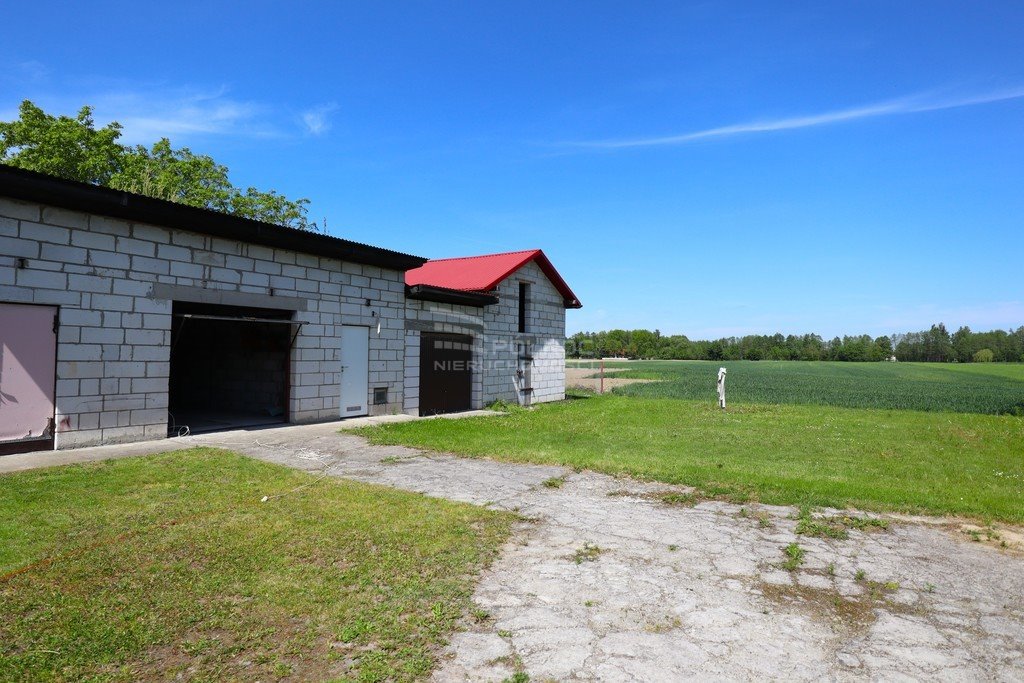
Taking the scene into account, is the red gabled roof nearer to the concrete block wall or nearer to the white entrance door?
the white entrance door

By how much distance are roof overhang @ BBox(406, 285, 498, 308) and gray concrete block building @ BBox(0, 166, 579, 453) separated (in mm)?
61

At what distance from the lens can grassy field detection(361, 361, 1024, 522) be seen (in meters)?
7.28

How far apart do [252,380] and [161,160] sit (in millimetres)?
27006

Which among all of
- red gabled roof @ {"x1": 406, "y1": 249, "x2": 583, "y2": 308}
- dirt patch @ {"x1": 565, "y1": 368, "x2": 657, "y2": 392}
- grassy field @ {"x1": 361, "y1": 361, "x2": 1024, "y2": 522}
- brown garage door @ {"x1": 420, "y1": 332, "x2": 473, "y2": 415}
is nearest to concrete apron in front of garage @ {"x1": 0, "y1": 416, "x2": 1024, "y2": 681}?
grassy field @ {"x1": 361, "y1": 361, "x2": 1024, "y2": 522}

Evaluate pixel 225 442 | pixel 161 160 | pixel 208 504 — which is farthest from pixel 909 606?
pixel 161 160

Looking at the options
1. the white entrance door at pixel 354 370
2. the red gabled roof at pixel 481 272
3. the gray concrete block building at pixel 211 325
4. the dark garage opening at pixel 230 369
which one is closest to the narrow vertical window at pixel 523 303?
the gray concrete block building at pixel 211 325

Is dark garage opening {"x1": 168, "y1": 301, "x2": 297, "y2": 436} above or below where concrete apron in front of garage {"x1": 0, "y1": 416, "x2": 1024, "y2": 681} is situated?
above

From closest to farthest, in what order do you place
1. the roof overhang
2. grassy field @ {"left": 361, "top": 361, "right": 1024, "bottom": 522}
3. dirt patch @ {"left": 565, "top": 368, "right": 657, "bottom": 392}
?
grassy field @ {"left": 361, "top": 361, "right": 1024, "bottom": 522} → the roof overhang → dirt patch @ {"left": 565, "top": 368, "right": 657, "bottom": 392}

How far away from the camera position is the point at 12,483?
22.0ft

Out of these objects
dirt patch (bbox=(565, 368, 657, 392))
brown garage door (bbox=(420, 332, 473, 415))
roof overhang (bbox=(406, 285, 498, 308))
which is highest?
roof overhang (bbox=(406, 285, 498, 308))

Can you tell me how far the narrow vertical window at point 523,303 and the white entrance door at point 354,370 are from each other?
7.30 meters

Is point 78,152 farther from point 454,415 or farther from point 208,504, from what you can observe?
point 208,504

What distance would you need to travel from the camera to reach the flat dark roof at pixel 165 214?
27.5 feet

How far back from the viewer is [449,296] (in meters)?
16.4
